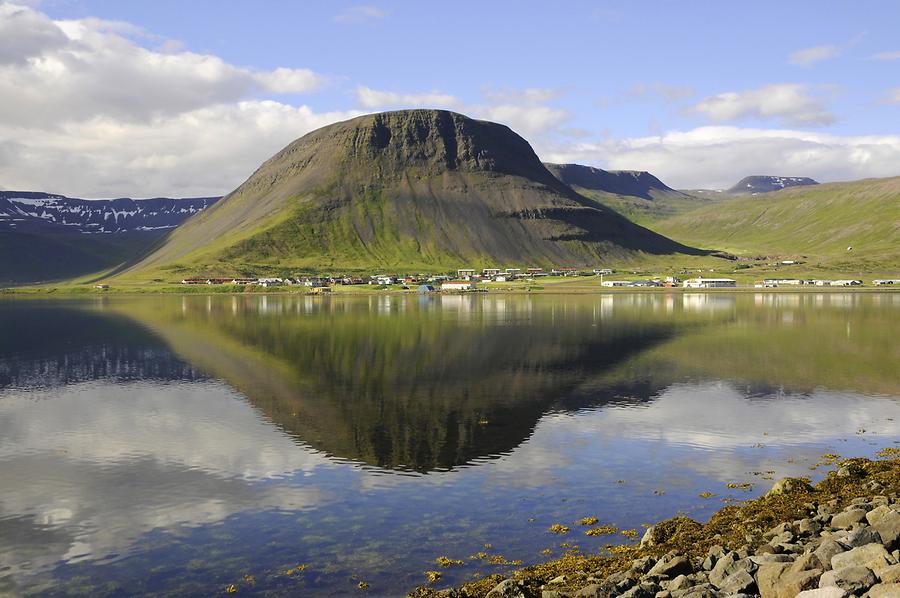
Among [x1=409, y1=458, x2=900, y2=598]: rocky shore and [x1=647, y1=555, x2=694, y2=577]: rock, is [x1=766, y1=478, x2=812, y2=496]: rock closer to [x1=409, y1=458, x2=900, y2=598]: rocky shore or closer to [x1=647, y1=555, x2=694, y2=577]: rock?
[x1=409, y1=458, x2=900, y2=598]: rocky shore

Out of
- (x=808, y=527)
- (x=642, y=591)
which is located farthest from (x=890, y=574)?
(x=808, y=527)

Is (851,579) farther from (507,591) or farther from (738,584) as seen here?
(507,591)

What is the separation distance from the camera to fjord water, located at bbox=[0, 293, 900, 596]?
98.2ft

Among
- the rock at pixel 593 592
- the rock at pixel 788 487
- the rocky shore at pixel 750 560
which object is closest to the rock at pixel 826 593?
the rocky shore at pixel 750 560

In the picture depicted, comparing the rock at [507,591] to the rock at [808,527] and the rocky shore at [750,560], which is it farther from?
the rock at [808,527]

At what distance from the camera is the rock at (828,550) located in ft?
75.9

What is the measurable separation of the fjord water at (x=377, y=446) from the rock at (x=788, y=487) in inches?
64.7

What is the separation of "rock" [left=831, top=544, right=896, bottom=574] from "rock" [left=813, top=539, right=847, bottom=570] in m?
0.34

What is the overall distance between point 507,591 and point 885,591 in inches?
430

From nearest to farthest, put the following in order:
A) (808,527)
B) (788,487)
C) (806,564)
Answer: (806,564)
(808,527)
(788,487)

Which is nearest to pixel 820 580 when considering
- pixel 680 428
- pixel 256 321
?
pixel 680 428

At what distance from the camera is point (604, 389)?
68.1 meters

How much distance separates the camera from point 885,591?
19.8 m

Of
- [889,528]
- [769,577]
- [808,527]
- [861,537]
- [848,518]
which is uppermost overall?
[889,528]
